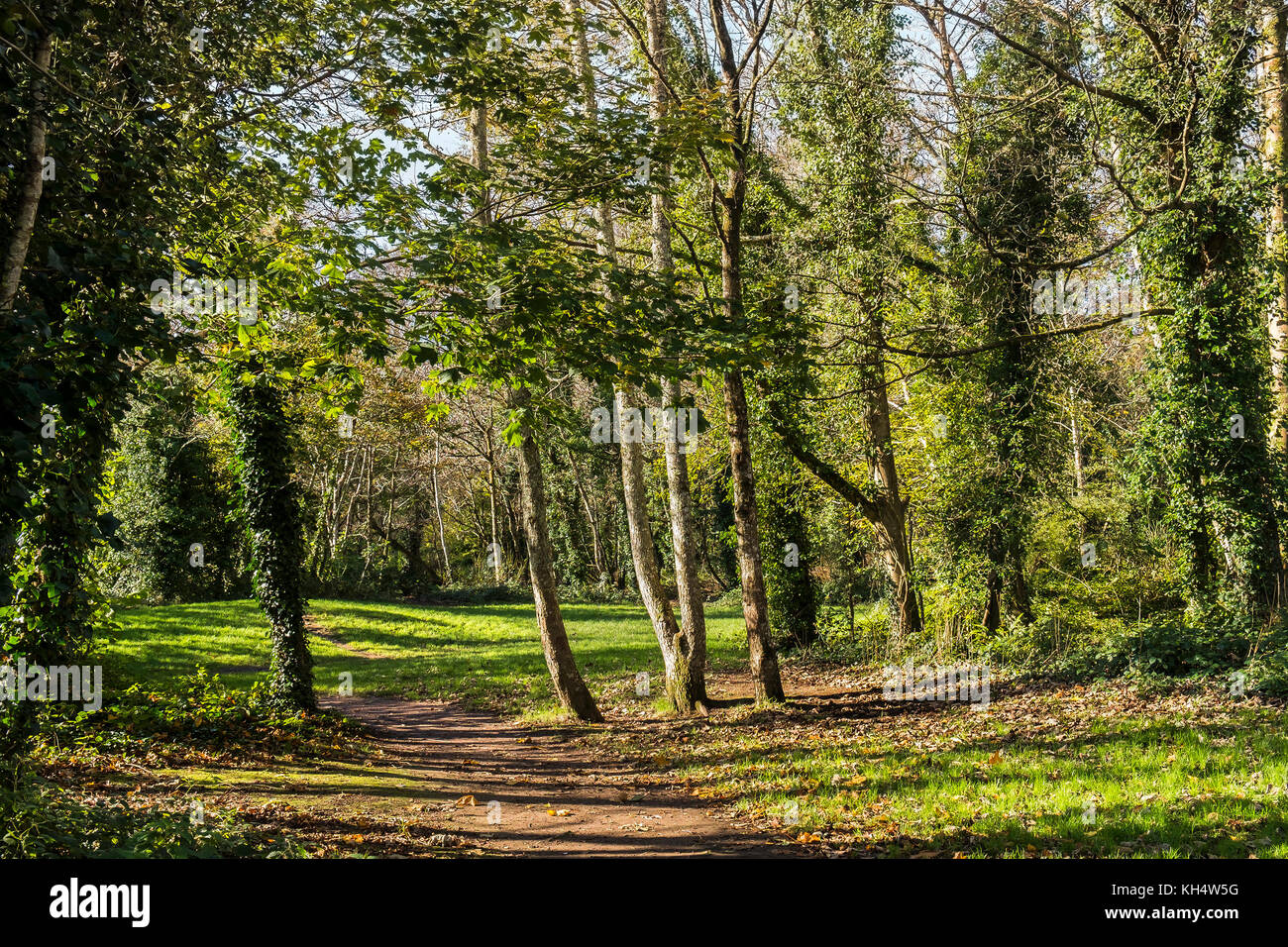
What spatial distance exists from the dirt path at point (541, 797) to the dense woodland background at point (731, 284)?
1689 millimetres

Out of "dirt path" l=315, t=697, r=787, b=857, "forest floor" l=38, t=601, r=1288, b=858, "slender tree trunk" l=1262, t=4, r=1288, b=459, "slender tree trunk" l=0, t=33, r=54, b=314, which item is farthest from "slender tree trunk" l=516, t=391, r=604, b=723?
"slender tree trunk" l=1262, t=4, r=1288, b=459

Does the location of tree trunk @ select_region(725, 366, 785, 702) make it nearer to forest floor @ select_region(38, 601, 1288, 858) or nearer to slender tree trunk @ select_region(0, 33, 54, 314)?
forest floor @ select_region(38, 601, 1288, 858)

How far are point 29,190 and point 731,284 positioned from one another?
901 cm

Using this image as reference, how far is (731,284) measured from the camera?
12133mm

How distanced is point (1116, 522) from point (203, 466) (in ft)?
85.4

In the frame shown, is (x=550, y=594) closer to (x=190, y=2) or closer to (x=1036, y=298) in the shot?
(x=190, y=2)

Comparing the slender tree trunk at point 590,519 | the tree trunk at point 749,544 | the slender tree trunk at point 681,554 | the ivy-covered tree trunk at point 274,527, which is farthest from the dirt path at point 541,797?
the slender tree trunk at point 590,519

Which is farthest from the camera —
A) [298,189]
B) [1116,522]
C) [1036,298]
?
[1116,522]

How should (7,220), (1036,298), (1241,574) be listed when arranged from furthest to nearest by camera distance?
1. (1036,298)
2. (1241,574)
3. (7,220)

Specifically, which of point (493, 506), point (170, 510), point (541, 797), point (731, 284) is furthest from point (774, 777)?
point (493, 506)

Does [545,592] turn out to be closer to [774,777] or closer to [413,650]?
[774,777]

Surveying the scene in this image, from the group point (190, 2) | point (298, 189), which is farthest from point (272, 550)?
point (190, 2)

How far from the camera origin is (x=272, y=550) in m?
11.3

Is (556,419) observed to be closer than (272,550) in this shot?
Yes
